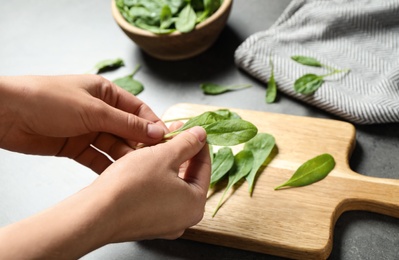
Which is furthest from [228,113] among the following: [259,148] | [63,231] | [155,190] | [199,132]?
[63,231]

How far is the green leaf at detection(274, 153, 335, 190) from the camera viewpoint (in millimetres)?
799

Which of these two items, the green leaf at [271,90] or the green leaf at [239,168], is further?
the green leaf at [271,90]

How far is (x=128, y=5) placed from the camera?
1.06m

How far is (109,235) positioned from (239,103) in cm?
48

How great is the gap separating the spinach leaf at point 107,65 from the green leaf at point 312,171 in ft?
1.70

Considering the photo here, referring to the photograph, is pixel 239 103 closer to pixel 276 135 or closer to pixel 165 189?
pixel 276 135

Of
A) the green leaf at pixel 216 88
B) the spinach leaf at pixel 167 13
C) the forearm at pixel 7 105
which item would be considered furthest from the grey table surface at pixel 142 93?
the forearm at pixel 7 105

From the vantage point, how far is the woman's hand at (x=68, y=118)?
2.31 feet

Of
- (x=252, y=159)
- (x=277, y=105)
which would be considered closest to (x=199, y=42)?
(x=277, y=105)

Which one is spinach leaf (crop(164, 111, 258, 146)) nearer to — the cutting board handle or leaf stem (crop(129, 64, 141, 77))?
the cutting board handle

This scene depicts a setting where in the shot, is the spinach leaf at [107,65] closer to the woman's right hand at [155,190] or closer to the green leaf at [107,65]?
the green leaf at [107,65]

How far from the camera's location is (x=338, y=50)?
100 cm

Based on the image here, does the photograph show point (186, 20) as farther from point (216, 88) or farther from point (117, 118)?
point (117, 118)

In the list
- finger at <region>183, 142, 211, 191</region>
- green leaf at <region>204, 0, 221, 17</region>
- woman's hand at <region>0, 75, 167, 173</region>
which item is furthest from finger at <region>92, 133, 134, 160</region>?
green leaf at <region>204, 0, 221, 17</region>
